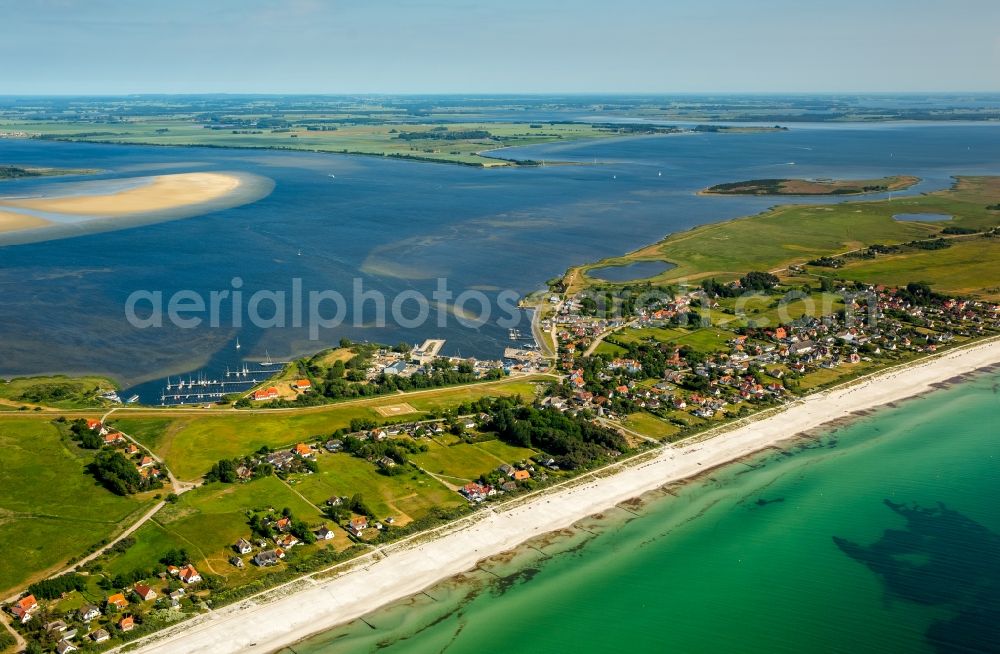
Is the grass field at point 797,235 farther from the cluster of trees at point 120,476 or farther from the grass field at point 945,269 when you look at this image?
the cluster of trees at point 120,476

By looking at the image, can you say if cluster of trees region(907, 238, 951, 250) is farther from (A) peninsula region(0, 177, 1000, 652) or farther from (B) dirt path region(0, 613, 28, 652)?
(B) dirt path region(0, 613, 28, 652)

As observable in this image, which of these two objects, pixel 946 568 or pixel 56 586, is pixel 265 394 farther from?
pixel 946 568

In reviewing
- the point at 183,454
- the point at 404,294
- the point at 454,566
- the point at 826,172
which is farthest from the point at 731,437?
the point at 826,172

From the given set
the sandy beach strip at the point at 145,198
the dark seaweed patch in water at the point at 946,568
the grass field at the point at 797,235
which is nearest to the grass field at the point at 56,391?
the grass field at the point at 797,235

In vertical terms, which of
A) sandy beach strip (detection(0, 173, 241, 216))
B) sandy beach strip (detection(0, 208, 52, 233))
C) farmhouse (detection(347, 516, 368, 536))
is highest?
sandy beach strip (detection(0, 173, 241, 216))

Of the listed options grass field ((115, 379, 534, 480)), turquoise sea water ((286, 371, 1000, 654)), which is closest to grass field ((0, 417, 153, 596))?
grass field ((115, 379, 534, 480))

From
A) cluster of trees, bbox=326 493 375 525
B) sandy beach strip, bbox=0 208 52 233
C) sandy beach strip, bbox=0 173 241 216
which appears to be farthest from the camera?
sandy beach strip, bbox=0 173 241 216

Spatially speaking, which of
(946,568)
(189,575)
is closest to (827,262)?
(946,568)

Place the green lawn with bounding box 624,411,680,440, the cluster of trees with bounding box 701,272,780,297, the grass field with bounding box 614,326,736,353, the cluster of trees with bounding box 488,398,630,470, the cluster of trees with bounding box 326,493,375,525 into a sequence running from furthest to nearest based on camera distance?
the cluster of trees with bounding box 701,272,780,297
the grass field with bounding box 614,326,736,353
the green lawn with bounding box 624,411,680,440
the cluster of trees with bounding box 488,398,630,470
the cluster of trees with bounding box 326,493,375,525
